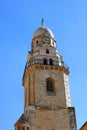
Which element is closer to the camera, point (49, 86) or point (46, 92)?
point (46, 92)

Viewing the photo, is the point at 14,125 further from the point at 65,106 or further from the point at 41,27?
the point at 41,27

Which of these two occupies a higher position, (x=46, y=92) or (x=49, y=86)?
(x=49, y=86)

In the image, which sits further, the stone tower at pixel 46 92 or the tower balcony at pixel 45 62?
the tower balcony at pixel 45 62

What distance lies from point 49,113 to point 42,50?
1020 centimetres

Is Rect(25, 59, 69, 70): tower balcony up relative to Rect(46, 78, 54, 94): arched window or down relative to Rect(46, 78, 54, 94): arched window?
up

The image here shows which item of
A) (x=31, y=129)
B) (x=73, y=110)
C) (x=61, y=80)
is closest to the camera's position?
(x=31, y=129)

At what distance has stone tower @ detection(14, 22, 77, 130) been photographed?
35.4 metres

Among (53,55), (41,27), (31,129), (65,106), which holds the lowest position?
(31,129)

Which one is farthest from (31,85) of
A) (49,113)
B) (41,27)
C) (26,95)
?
(41,27)

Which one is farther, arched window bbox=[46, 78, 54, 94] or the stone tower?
arched window bbox=[46, 78, 54, 94]

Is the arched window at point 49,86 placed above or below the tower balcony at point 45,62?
below

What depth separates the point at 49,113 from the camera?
1428 inches

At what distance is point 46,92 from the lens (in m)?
38.1

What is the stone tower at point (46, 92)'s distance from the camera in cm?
3541
